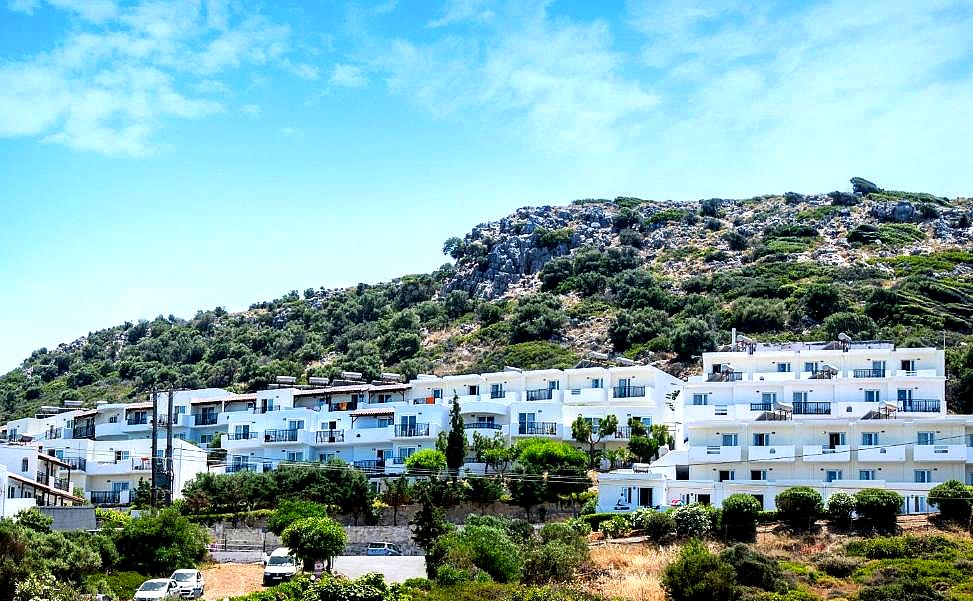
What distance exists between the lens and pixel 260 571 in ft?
200

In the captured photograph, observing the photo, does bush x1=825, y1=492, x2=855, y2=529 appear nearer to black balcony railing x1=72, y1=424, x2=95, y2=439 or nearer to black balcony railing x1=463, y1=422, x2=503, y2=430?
black balcony railing x1=463, y1=422, x2=503, y2=430

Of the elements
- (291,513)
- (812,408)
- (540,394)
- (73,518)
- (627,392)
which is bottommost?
(73,518)

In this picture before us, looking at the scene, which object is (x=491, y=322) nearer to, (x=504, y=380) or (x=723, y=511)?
(x=504, y=380)

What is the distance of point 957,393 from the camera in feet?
288

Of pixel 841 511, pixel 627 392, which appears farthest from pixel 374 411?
pixel 841 511

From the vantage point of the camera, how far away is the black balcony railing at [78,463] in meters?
86.8

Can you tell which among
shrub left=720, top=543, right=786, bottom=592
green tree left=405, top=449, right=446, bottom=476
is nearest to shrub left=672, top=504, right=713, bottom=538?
→ shrub left=720, top=543, right=786, bottom=592

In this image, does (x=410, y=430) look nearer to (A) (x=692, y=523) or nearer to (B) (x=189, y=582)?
(A) (x=692, y=523)

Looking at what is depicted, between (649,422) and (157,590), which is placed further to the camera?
(649,422)

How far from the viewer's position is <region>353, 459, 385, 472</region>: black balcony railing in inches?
3484

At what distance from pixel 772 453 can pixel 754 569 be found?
64.2ft

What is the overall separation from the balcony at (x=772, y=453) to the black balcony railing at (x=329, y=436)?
3236cm

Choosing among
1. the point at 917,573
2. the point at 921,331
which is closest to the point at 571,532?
the point at 917,573

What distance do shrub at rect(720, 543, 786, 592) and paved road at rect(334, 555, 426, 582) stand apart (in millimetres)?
14422
